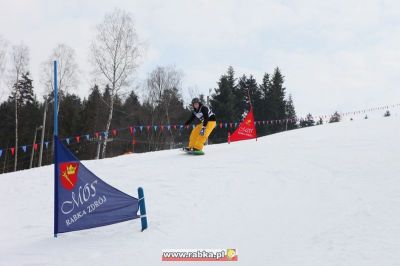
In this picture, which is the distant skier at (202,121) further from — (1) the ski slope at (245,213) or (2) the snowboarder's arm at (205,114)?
(1) the ski slope at (245,213)

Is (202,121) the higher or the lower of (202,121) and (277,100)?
the lower

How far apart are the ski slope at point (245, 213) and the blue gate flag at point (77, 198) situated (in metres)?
0.29

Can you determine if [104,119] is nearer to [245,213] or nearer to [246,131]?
[246,131]

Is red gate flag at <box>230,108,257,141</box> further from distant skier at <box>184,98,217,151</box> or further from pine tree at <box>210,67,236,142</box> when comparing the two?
pine tree at <box>210,67,236,142</box>

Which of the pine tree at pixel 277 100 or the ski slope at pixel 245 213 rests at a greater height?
the pine tree at pixel 277 100

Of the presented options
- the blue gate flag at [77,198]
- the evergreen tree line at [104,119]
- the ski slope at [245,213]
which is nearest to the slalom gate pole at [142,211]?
the ski slope at [245,213]

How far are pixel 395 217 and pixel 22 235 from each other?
663cm

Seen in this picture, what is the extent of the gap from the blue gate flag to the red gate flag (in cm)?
1182

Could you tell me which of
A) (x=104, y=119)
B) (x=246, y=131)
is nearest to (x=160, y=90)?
(x=104, y=119)

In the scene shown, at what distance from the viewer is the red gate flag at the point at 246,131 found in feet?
60.4

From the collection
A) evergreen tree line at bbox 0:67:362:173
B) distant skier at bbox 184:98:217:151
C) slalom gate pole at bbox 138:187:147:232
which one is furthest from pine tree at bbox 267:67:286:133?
slalom gate pole at bbox 138:187:147:232

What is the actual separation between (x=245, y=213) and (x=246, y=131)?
11.1 meters

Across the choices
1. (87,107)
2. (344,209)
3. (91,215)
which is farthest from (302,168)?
(87,107)

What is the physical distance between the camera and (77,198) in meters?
6.91
